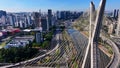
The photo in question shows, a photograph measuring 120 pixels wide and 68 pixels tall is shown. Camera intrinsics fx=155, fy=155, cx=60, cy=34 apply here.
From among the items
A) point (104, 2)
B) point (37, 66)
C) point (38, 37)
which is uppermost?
point (104, 2)

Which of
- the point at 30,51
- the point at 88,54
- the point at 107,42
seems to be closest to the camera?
the point at 88,54

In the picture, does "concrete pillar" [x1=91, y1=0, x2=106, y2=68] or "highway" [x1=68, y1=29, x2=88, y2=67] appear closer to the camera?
"concrete pillar" [x1=91, y1=0, x2=106, y2=68]

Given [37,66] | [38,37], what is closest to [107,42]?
[38,37]

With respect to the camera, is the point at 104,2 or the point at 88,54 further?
the point at 88,54

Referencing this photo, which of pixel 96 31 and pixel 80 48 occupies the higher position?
pixel 96 31

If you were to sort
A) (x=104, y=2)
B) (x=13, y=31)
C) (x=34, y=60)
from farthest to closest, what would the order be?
(x=13, y=31) → (x=34, y=60) → (x=104, y=2)

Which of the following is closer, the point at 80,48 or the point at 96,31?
the point at 96,31

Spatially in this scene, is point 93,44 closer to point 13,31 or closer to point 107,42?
point 107,42

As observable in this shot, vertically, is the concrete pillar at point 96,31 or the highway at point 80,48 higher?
the concrete pillar at point 96,31

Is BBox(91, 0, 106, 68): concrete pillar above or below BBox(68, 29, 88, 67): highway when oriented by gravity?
above

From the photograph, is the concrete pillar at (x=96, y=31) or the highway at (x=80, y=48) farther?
the highway at (x=80, y=48)

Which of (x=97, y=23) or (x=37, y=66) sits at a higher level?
(x=97, y=23)
